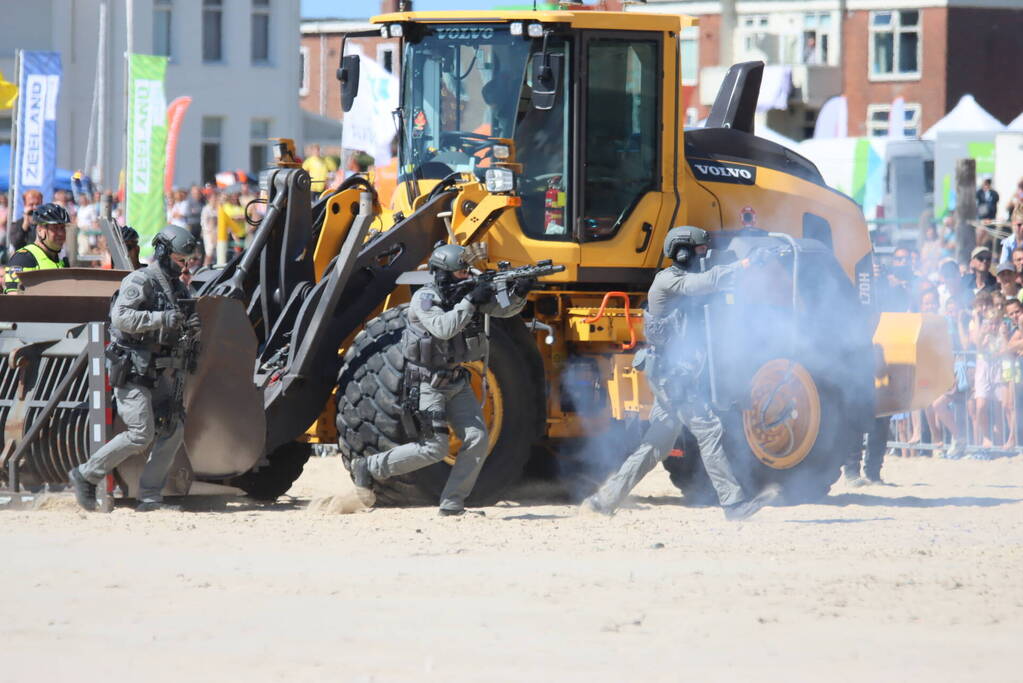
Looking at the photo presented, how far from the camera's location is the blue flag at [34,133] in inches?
872

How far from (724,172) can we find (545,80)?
197 centimetres

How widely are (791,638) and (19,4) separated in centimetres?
3318

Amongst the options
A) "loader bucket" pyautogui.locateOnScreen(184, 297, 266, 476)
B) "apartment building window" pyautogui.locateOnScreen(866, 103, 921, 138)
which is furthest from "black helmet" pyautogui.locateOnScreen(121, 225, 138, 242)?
"apartment building window" pyautogui.locateOnScreen(866, 103, 921, 138)

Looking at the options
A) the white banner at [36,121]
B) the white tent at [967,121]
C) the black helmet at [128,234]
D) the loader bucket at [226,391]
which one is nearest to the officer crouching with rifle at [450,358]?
the loader bucket at [226,391]

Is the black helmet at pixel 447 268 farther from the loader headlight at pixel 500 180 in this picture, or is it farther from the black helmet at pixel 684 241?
the black helmet at pixel 684 241

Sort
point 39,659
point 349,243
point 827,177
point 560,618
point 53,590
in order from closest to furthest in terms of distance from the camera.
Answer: point 39,659, point 560,618, point 53,590, point 349,243, point 827,177

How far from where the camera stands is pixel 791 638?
298 inches

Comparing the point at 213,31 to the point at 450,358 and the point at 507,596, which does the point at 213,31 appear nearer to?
the point at 450,358

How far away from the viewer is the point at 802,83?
57625 millimetres

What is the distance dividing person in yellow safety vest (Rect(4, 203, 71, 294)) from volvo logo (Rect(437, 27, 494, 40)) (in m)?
3.06

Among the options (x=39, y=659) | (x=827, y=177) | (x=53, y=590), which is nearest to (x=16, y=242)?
(x=53, y=590)

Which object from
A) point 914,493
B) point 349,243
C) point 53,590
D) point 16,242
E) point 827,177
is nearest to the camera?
point 53,590

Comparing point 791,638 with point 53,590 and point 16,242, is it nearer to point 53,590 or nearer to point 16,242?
point 53,590

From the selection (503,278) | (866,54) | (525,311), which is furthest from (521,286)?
(866,54)
